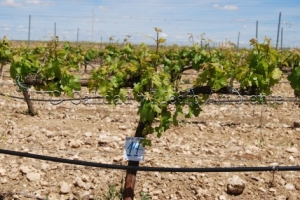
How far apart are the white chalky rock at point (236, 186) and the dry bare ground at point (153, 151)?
0.02 m

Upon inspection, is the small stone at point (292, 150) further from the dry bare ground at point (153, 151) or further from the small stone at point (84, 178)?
the small stone at point (84, 178)

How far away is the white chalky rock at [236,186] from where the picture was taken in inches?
195

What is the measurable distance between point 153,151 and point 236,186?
4.90ft

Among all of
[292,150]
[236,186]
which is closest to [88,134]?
[236,186]

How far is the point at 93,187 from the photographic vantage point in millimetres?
5043

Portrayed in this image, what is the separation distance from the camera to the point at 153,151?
611 centimetres

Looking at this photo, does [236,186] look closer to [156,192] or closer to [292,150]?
[156,192]

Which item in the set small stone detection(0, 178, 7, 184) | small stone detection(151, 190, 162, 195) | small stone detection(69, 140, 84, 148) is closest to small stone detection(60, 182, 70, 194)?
small stone detection(0, 178, 7, 184)

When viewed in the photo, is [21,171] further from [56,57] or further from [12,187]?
[56,57]

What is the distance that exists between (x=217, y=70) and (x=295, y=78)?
4.81ft

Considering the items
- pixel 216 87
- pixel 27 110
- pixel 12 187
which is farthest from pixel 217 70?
pixel 27 110

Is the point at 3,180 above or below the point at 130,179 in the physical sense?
below

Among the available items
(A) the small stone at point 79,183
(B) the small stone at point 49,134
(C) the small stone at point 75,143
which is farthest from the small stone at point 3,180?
(B) the small stone at point 49,134

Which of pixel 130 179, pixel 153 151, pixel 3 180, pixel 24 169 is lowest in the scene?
pixel 3 180
